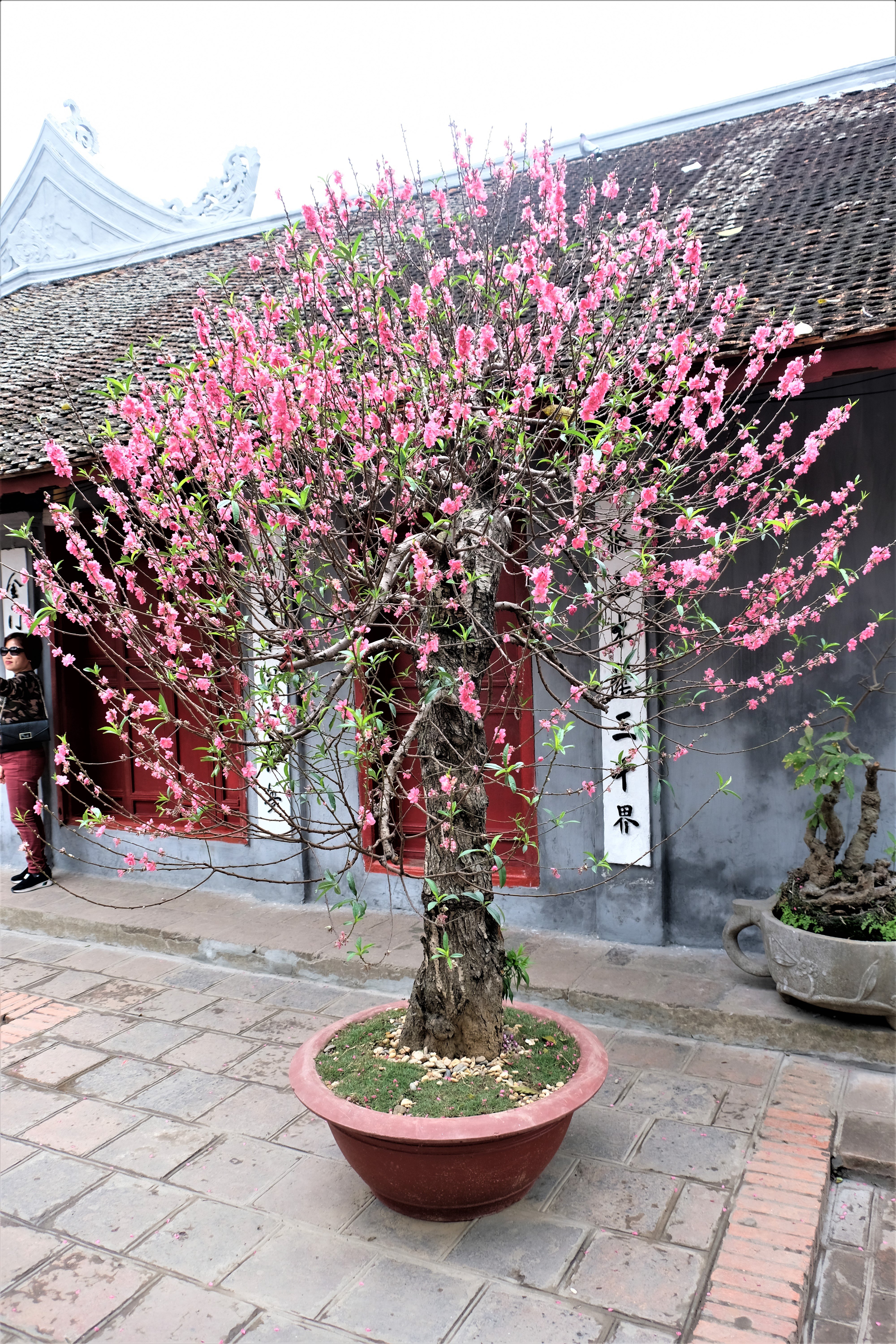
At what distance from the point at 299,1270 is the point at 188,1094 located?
131 centimetres

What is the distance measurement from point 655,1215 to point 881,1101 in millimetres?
1172

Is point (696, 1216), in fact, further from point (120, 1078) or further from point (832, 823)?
point (120, 1078)

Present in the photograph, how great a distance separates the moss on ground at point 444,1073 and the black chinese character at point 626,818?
1.70m

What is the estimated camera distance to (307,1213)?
9.95ft

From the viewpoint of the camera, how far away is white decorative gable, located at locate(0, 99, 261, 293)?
9531 mm

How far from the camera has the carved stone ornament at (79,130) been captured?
9.82 metres

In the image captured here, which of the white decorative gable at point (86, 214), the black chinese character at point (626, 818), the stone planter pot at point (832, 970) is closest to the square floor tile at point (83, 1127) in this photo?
the black chinese character at point (626, 818)

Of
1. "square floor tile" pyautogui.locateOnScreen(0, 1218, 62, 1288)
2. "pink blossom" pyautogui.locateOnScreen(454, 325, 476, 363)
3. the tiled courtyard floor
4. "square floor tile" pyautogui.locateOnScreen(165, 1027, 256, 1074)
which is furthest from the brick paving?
"pink blossom" pyautogui.locateOnScreen(454, 325, 476, 363)

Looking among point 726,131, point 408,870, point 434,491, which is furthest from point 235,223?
point 434,491

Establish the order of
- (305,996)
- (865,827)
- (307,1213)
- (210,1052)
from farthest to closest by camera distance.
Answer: (305,996) → (210,1052) → (865,827) → (307,1213)

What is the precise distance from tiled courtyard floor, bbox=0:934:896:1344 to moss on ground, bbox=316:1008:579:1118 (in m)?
0.42

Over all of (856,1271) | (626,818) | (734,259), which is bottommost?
(856,1271)

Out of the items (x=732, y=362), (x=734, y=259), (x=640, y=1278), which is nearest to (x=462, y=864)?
(x=640, y=1278)

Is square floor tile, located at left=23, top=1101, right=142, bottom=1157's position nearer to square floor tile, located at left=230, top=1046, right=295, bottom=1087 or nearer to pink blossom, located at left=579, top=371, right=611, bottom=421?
square floor tile, located at left=230, top=1046, right=295, bottom=1087
